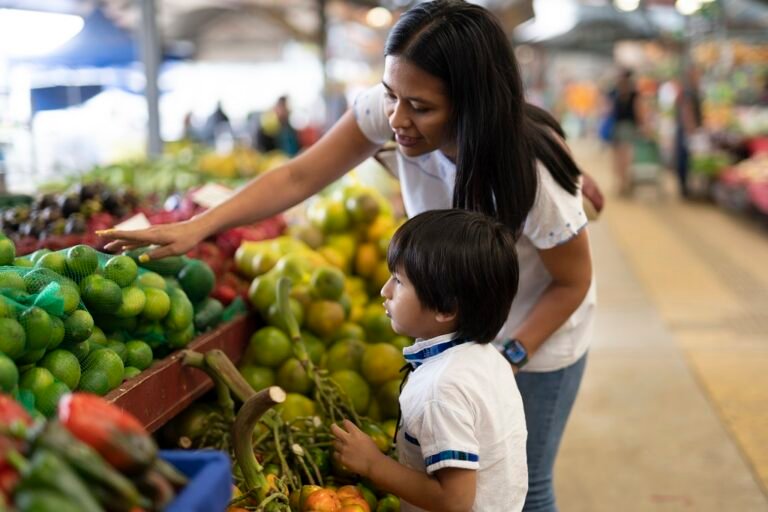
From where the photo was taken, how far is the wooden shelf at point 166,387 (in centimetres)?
183

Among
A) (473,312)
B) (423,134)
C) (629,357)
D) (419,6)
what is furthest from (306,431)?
(629,357)

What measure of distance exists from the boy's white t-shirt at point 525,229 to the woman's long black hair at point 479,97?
108mm

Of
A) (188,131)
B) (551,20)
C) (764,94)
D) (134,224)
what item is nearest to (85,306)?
(134,224)

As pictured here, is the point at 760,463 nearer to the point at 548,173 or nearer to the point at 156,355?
the point at 548,173

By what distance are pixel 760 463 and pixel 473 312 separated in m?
2.89

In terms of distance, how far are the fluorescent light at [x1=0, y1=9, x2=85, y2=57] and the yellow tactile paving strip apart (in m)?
7.14

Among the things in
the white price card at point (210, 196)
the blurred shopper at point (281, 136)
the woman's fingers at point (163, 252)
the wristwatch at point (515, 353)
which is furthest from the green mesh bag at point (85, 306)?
the blurred shopper at point (281, 136)

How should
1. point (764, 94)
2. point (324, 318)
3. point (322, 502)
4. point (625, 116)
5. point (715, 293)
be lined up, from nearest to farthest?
point (322, 502) → point (324, 318) → point (715, 293) → point (625, 116) → point (764, 94)

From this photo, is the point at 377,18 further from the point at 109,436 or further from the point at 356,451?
the point at 109,436

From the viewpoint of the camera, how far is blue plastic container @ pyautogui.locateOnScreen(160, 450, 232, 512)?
39.6 inches

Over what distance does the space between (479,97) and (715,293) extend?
6083 millimetres

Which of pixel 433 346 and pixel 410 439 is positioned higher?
pixel 433 346

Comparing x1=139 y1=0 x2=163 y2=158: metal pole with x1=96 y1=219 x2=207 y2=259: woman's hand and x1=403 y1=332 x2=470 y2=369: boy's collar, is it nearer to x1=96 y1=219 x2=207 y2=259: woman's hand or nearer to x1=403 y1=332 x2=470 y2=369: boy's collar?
x1=96 y1=219 x2=207 y2=259: woman's hand

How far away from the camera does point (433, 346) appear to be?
176 cm
